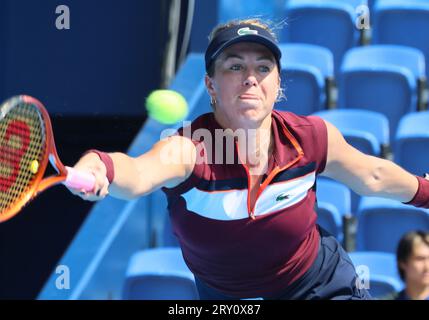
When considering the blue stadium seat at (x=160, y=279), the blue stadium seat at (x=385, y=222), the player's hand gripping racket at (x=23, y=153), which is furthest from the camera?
the blue stadium seat at (x=385, y=222)

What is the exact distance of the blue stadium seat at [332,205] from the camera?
4266mm

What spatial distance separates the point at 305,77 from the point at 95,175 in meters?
2.44

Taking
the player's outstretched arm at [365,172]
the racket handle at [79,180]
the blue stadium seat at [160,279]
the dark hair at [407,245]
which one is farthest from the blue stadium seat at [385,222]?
the racket handle at [79,180]

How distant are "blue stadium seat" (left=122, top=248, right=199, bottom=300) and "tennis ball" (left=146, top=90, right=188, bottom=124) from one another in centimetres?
82

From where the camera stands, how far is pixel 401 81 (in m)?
4.86

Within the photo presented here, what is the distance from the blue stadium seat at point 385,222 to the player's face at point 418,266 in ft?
1.59

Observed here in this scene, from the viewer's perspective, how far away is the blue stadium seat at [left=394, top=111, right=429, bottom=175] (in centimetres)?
451

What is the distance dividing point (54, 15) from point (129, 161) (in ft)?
8.35

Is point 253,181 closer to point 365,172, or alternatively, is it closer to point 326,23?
point 365,172

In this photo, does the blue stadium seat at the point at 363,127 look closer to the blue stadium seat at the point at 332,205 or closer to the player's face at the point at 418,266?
the blue stadium seat at the point at 332,205

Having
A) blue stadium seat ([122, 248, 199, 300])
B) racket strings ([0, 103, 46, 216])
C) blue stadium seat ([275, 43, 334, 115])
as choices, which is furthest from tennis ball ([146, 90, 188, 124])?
racket strings ([0, 103, 46, 216])

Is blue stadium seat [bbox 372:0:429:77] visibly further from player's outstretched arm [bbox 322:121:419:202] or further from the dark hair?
player's outstretched arm [bbox 322:121:419:202]
